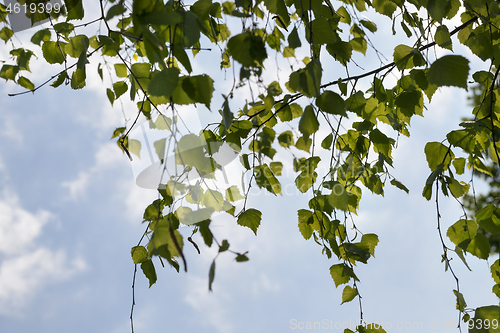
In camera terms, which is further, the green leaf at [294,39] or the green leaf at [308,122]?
the green leaf at [294,39]

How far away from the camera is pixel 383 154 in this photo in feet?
3.56

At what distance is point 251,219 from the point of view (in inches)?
37.0

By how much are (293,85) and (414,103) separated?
1.88 ft

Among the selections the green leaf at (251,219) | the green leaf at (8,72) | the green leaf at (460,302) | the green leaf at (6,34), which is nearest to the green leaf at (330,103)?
the green leaf at (251,219)

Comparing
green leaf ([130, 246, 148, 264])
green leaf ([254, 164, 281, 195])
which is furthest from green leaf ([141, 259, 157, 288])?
green leaf ([254, 164, 281, 195])

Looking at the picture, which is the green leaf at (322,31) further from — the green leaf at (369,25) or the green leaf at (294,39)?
the green leaf at (369,25)

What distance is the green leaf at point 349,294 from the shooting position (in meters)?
1.02

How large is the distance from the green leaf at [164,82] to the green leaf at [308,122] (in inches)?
9.2

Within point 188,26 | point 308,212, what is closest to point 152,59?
point 188,26

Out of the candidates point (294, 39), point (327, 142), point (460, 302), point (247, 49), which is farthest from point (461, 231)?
point (247, 49)

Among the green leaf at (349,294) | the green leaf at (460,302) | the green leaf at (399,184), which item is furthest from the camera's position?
the green leaf at (399,184)

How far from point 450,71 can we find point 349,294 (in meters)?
0.74

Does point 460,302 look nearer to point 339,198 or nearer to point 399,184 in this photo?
point 399,184

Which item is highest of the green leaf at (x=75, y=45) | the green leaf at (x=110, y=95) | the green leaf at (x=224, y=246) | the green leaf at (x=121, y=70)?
the green leaf at (x=121, y=70)
